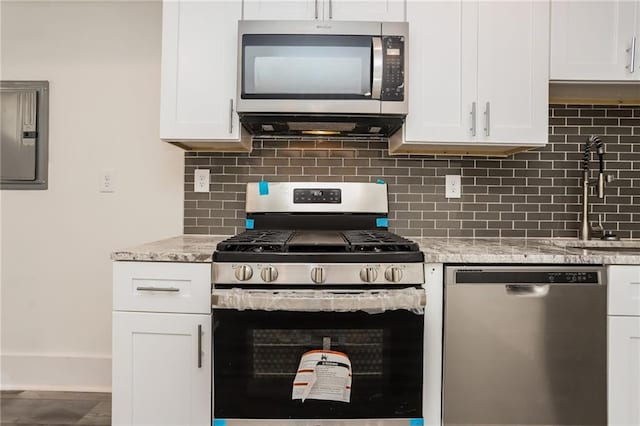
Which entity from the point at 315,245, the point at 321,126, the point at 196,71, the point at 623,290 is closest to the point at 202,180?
the point at 196,71

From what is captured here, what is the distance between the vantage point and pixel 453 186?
2180 millimetres

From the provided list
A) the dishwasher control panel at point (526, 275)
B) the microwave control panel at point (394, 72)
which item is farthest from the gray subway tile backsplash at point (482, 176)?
the dishwasher control panel at point (526, 275)

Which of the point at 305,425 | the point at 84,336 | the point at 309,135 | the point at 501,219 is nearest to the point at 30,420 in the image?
the point at 84,336

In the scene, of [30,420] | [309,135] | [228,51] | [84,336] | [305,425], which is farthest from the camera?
[84,336]

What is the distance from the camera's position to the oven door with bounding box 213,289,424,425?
146 centimetres

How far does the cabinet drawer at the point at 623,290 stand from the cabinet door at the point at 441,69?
0.78 m

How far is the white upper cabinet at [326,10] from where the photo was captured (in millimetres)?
1837

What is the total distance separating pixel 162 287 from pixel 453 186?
1488 mm

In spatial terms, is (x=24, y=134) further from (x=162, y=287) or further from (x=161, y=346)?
(x=161, y=346)

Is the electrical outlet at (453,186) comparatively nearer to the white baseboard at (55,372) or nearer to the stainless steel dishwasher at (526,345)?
the stainless steel dishwasher at (526,345)

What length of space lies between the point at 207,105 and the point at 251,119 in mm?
199

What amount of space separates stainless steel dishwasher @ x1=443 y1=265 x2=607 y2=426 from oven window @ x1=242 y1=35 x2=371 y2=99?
90 centimetres

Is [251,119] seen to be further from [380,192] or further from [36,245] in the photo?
[36,245]

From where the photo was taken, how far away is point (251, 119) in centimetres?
187
